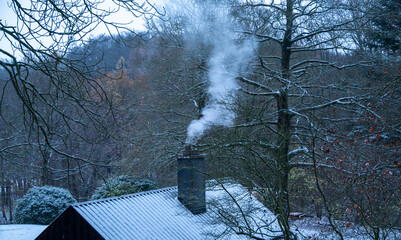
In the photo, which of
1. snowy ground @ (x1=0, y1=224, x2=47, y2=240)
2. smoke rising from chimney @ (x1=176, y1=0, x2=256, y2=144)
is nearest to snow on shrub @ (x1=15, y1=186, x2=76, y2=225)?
snowy ground @ (x1=0, y1=224, x2=47, y2=240)

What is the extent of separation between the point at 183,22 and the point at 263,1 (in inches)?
151

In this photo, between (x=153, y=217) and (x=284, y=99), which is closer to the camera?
(x=153, y=217)

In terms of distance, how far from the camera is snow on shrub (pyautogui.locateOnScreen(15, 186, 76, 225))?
50.7 ft

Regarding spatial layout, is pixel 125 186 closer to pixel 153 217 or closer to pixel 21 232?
pixel 21 232

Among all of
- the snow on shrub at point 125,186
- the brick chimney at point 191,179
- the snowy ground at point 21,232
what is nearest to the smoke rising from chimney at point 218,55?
the brick chimney at point 191,179

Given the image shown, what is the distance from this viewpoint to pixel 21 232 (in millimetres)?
14250

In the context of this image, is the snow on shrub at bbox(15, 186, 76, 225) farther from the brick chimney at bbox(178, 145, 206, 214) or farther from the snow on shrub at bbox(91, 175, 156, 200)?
the brick chimney at bbox(178, 145, 206, 214)

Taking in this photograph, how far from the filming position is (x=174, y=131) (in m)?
17.2

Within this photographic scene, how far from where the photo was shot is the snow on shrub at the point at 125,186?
660 inches

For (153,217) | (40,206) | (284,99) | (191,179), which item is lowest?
(153,217)

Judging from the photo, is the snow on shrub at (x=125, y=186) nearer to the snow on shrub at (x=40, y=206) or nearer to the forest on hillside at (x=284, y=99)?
the forest on hillside at (x=284, y=99)

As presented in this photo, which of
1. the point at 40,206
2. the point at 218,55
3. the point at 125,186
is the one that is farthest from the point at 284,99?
the point at 40,206

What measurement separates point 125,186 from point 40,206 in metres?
3.48

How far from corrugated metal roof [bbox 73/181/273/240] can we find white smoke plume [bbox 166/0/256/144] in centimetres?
370
